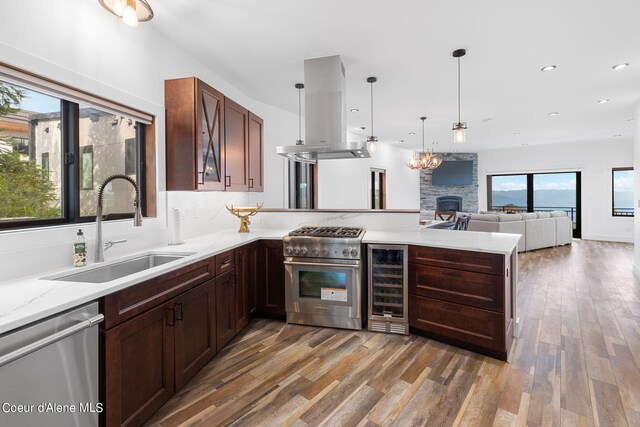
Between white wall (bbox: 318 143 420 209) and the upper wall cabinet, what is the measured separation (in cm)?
316

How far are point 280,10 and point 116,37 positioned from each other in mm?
1238

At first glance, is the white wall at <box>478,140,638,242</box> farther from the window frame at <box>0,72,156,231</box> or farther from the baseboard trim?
the window frame at <box>0,72,156,231</box>

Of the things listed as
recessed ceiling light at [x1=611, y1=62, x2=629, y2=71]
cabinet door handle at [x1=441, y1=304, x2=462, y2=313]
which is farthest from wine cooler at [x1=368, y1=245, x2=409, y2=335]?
recessed ceiling light at [x1=611, y1=62, x2=629, y2=71]

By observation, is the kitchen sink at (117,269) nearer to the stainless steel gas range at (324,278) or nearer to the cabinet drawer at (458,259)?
the stainless steel gas range at (324,278)

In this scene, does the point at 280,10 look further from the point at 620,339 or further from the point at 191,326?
the point at 620,339

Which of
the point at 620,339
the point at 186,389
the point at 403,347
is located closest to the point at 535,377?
the point at 403,347

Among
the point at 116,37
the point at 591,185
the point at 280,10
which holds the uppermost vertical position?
the point at 280,10

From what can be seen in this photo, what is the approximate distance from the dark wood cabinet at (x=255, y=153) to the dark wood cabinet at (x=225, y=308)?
1324 mm

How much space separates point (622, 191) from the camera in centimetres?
820

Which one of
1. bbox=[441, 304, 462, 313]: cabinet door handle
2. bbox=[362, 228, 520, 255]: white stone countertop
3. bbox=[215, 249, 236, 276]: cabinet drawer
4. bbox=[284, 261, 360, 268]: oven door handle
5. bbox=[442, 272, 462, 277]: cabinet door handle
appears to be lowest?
bbox=[441, 304, 462, 313]: cabinet door handle

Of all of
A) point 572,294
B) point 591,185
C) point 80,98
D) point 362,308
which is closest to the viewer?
point 80,98

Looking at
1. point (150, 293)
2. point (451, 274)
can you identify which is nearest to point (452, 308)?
point (451, 274)

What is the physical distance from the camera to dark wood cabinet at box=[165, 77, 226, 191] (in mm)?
2590

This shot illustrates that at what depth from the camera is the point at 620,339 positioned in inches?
106
